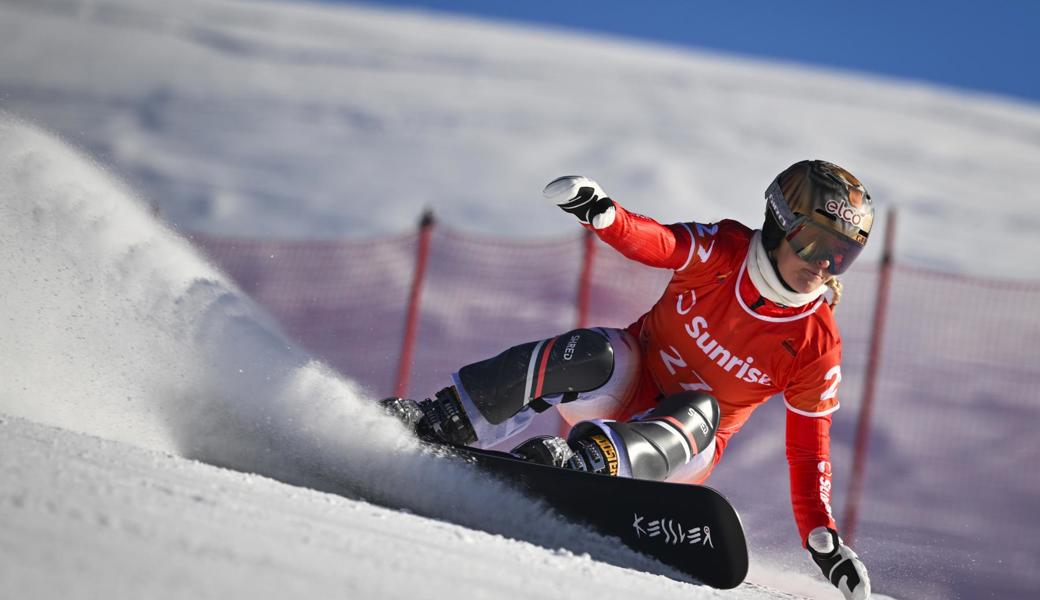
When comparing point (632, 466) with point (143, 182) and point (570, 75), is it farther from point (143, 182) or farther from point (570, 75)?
point (570, 75)

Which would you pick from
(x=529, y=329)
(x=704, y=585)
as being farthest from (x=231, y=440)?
(x=529, y=329)

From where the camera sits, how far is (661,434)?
3.27 meters

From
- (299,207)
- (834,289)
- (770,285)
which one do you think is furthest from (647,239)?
(299,207)

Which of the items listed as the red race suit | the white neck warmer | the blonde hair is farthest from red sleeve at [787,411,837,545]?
the blonde hair

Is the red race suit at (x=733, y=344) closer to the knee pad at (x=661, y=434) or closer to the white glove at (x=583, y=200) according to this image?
the white glove at (x=583, y=200)

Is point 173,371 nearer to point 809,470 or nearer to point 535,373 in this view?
point 535,373

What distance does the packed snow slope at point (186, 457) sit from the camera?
5.74ft

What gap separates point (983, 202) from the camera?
17500mm

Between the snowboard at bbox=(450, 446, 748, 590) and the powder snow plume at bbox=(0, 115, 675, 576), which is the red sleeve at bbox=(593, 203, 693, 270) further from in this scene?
the powder snow plume at bbox=(0, 115, 675, 576)

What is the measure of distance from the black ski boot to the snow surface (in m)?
0.21

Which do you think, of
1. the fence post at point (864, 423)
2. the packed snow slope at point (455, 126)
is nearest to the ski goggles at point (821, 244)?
the fence post at point (864, 423)

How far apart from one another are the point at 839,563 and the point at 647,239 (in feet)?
3.70

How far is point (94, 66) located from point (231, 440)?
1820cm

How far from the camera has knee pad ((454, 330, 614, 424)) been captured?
340cm
